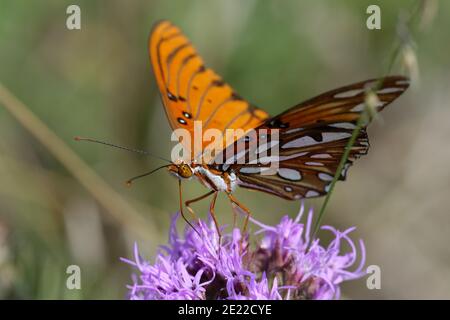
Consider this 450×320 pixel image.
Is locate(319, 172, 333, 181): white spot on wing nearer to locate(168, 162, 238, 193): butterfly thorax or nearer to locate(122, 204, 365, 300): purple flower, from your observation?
locate(122, 204, 365, 300): purple flower

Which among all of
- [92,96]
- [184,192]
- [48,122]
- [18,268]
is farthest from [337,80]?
[18,268]

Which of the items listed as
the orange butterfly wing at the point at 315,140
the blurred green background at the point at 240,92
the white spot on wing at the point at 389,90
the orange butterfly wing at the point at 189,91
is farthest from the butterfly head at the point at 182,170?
the blurred green background at the point at 240,92

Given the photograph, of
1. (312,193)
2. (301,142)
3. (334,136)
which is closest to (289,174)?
A: (312,193)

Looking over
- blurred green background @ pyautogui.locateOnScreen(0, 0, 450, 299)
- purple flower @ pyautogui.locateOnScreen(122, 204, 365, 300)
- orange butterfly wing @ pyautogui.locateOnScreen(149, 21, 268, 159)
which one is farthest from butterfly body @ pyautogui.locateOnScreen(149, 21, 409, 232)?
blurred green background @ pyautogui.locateOnScreen(0, 0, 450, 299)

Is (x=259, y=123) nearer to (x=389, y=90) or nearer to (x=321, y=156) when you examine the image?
(x=321, y=156)

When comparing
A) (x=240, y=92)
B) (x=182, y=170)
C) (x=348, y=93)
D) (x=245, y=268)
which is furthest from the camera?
(x=240, y=92)
